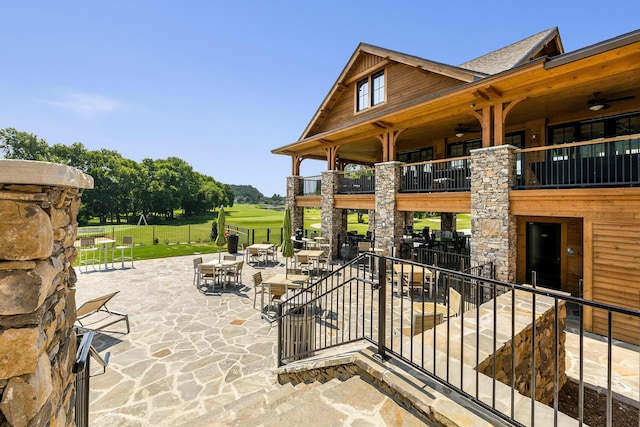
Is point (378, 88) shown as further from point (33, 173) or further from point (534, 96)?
point (33, 173)

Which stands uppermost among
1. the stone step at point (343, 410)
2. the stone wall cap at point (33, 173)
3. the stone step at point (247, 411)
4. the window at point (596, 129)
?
the window at point (596, 129)

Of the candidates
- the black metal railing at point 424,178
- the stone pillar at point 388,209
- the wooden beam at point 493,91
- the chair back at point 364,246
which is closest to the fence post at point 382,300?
the wooden beam at point 493,91

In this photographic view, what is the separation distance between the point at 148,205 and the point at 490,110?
56.6 m

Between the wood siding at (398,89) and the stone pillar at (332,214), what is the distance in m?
3.65

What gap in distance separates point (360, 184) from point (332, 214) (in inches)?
85.0

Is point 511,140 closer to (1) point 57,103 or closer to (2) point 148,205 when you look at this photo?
(1) point 57,103

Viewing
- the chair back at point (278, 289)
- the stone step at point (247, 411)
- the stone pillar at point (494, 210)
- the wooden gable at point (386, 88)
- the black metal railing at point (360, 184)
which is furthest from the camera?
the black metal railing at point (360, 184)

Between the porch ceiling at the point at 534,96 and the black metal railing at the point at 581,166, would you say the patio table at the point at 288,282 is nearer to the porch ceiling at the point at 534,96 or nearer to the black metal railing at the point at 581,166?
the black metal railing at the point at 581,166

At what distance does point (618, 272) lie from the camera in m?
6.79

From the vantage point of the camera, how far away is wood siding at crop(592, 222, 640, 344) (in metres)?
6.56

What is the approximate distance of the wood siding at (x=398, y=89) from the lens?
1230cm

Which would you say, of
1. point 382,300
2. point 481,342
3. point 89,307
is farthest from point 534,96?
point 89,307

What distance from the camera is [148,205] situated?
52125mm

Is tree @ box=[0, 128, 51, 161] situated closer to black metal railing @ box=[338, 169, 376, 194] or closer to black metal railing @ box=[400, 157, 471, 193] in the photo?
black metal railing @ box=[338, 169, 376, 194]
